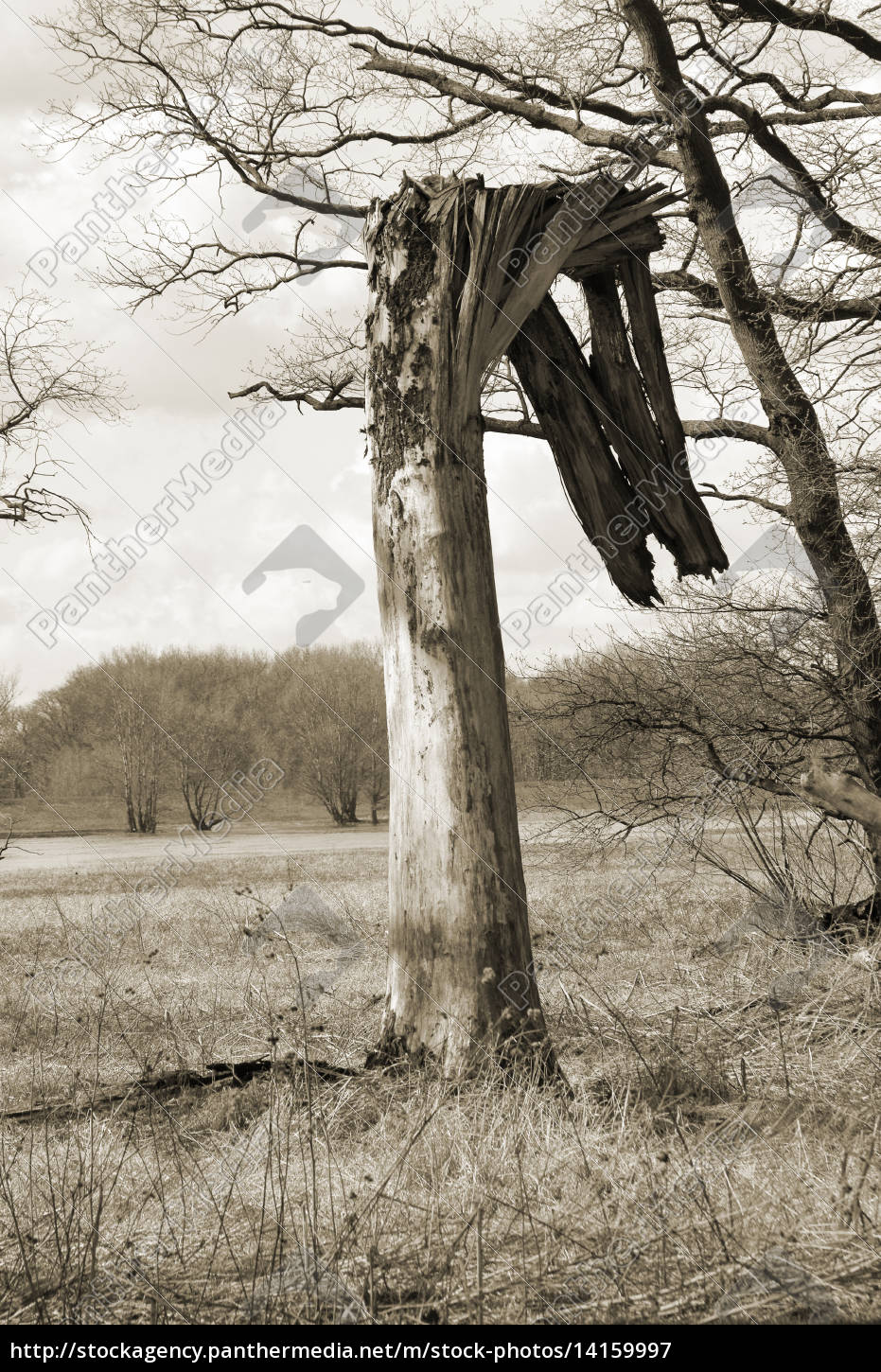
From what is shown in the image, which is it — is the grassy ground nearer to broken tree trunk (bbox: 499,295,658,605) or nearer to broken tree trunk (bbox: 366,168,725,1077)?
broken tree trunk (bbox: 366,168,725,1077)

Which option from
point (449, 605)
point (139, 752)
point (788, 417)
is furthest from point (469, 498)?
point (139, 752)

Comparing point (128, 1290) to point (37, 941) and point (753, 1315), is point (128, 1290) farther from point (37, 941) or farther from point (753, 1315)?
point (37, 941)

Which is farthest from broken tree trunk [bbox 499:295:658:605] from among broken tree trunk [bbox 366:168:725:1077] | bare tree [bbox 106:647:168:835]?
bare tree [bbox 106:647:168:835]

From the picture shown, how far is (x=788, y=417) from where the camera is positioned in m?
8.23

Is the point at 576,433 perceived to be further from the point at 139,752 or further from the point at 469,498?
the point at 139,752

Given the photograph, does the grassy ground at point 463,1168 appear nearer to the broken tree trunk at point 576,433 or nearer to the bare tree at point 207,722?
the broken tree trunk at point 576,433

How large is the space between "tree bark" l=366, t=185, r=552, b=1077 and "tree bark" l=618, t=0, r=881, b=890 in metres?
3.88

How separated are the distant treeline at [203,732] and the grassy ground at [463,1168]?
2500 cm

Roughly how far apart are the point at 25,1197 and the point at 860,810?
10.5 feet

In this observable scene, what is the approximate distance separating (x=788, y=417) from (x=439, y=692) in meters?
5.00

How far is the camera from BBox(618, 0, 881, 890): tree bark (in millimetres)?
7754

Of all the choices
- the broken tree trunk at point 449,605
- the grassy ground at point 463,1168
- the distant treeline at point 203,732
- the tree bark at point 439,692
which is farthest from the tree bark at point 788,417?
the distant treeline at point 203,732

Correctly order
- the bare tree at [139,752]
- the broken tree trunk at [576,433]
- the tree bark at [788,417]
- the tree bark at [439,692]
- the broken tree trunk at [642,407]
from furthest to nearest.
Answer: the bare tree at [139,752]
the tree bark at [788,417]
the broken tree trunk at [642,407]
the broken tree trunk at [576,433]
the tree bark at [439,692]

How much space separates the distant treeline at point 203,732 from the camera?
107ft
